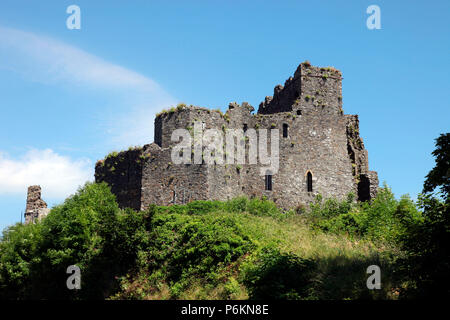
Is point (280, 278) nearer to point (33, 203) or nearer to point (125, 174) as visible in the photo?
point (125, 174)

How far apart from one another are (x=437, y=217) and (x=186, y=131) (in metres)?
21.1

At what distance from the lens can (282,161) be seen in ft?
117

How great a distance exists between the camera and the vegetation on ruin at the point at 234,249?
1545 centimetres

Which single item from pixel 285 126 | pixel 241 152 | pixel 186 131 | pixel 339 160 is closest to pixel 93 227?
pixel 186 131

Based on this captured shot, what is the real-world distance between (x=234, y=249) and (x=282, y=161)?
1390 cm

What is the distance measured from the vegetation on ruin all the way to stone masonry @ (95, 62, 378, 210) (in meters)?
1.76

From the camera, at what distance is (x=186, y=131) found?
33.8 m

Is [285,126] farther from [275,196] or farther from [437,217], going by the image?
[437,217]

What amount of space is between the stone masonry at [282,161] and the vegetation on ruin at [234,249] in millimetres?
1762

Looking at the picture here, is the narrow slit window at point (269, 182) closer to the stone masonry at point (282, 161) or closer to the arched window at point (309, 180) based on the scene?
the stone masonry at point (282, 161)

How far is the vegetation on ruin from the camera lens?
15.5 m

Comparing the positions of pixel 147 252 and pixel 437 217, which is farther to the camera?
pixel 147 252

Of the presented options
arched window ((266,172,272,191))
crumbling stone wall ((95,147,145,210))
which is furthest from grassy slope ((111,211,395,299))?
crumbling stone wall ((95,147,145,210))
